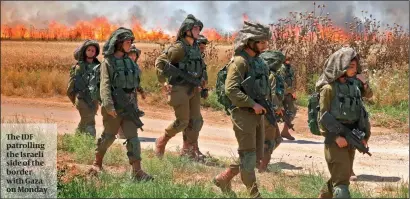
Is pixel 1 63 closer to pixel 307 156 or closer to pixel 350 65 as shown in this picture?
pixel 307 156

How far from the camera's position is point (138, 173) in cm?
810

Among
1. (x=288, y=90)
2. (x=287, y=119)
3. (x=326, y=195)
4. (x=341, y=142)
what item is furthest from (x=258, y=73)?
(x=288, y=90)

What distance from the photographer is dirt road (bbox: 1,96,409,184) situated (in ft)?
31.6

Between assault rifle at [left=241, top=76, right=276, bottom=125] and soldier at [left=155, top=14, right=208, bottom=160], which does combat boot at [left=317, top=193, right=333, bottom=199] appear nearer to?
assault rifle at [left=241, top=76, right=276, bottom=125]

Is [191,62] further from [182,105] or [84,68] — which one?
[84,68]

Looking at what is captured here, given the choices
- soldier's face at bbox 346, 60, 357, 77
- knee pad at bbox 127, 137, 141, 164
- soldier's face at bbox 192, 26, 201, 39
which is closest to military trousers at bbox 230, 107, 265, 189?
soldier's face at bbox 346, 60, 357, 77

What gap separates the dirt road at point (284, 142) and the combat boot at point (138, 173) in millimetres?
2213

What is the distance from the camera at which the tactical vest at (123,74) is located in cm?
817

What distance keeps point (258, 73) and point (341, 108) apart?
95 cm

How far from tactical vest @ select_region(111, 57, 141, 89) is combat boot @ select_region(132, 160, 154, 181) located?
0.90m

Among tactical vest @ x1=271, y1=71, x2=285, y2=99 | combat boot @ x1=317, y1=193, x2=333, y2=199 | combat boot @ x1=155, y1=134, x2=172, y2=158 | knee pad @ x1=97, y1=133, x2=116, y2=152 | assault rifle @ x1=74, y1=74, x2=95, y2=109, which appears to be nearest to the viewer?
combat boot @ x1=317, y1=193, x2=333, y2=199

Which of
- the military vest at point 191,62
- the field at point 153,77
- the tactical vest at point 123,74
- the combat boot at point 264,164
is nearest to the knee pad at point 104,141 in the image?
the tactical vest at point 123,74

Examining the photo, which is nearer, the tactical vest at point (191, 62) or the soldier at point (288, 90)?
the tactical vest at point (191, 62)

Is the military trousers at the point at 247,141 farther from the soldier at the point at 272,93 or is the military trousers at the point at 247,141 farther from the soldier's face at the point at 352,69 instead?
the soldier at the point at 272,93
